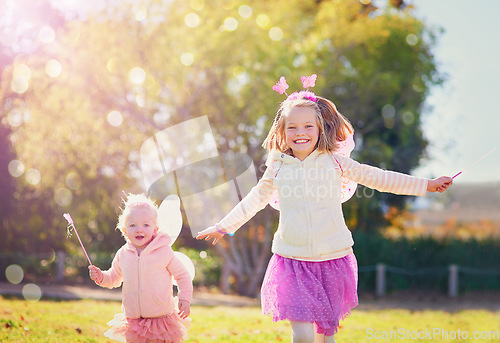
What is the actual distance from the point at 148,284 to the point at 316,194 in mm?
1240

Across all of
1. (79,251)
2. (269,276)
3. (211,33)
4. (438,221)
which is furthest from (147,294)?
(438,221)

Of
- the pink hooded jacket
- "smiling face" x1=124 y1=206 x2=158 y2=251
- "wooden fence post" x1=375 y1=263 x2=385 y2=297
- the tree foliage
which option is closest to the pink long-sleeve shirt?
the pink hooded jacket

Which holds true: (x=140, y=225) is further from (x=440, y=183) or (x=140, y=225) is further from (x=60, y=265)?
(x=60, y=265)

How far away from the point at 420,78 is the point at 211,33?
22.8 ft

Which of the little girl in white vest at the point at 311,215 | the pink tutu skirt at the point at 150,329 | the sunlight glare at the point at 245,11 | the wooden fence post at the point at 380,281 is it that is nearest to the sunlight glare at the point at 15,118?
the sunlight glare at the point at 245,11

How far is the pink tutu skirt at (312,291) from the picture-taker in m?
3.39

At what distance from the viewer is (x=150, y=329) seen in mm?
3518

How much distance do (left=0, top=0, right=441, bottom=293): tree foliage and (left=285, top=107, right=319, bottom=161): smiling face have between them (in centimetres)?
920

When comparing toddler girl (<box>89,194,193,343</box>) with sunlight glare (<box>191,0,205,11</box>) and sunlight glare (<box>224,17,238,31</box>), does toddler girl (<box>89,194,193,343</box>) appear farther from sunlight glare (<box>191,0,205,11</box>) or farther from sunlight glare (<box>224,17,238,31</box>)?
sunlight glare (<box>191,0,205,11</box>)

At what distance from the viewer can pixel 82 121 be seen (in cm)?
1348

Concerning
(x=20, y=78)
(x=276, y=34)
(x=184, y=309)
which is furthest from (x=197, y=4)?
(x=184, y=309)

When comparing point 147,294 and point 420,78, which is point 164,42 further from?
point 147,294

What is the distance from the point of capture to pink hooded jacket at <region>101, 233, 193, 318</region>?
355 cm

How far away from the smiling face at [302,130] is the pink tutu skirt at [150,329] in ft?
4.57
